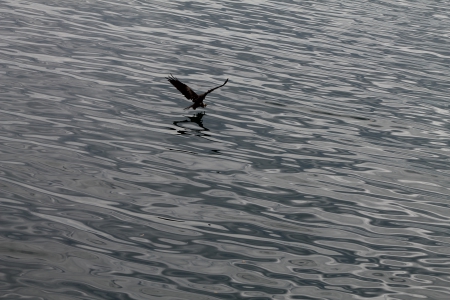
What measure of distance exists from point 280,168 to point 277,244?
12.9 ft

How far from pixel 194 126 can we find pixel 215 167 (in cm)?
292

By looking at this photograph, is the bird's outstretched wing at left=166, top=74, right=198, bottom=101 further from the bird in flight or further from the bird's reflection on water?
the bird's reflection on water

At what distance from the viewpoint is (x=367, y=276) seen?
11.4 metres

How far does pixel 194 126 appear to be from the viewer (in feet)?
59.9

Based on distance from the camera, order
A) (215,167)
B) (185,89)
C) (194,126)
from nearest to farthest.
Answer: (215,167) → (194,126) → (185,89)

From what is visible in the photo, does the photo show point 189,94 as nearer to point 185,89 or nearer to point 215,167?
point 185,89

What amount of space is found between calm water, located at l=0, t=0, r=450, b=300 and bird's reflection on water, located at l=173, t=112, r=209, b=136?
5.1 inches

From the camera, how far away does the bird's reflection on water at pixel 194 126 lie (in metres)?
17.8

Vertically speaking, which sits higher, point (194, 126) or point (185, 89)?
point (185, 89)

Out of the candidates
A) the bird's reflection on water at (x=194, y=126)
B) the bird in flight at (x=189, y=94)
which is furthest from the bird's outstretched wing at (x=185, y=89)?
the bird's reflection on water at (x=194, y=126)

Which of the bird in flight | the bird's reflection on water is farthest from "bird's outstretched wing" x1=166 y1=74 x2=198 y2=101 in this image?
the bird's reflection on water

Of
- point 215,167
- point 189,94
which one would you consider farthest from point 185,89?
point 215,167

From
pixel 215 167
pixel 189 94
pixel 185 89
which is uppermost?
pixel 185 89

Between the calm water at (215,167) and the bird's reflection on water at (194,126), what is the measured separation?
0.13 m
